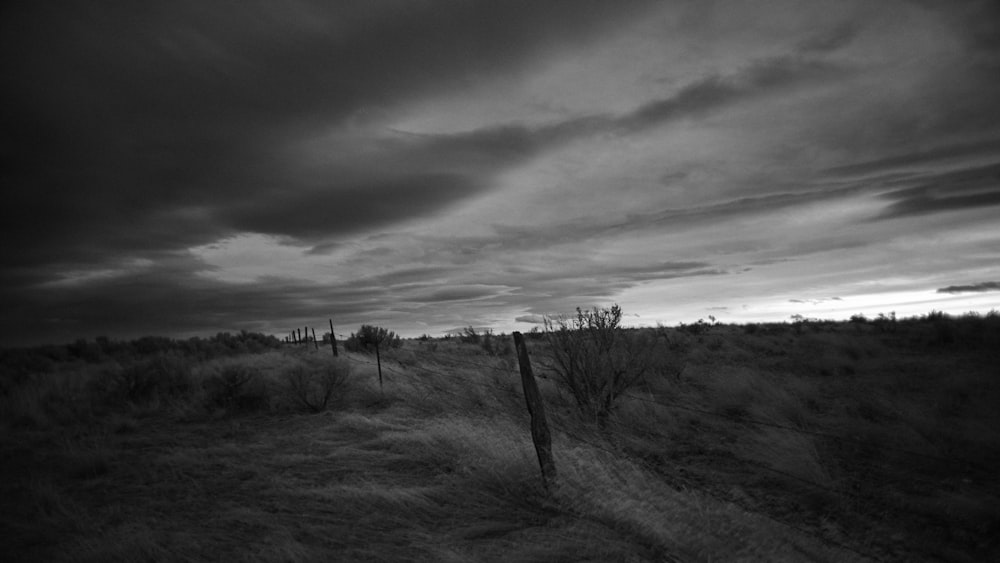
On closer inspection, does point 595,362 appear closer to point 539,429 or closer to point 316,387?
point 539,429

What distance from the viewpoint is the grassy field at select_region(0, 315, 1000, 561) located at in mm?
4902

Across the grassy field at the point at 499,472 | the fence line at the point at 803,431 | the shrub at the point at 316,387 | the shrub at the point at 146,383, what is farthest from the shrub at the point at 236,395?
the fence line at the point at 803,431

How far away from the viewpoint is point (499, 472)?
258 inches

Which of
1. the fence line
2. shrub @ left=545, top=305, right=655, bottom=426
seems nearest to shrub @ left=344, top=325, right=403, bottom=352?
the fence line

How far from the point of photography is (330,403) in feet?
44.1

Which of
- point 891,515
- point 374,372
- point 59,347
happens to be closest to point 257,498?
point 891,515

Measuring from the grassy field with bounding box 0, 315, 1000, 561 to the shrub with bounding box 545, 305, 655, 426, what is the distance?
0.43 meters

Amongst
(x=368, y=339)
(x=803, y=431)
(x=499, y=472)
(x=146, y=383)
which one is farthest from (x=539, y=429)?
(x=368, y=339)

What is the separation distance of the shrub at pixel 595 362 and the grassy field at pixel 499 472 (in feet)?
1.41

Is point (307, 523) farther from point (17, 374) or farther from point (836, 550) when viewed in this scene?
point (17, 374)

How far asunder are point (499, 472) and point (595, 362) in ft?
15.8

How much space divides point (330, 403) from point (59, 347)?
29.0 m

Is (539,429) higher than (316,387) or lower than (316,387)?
lower

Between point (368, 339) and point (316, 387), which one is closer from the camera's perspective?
point (316, 387)
